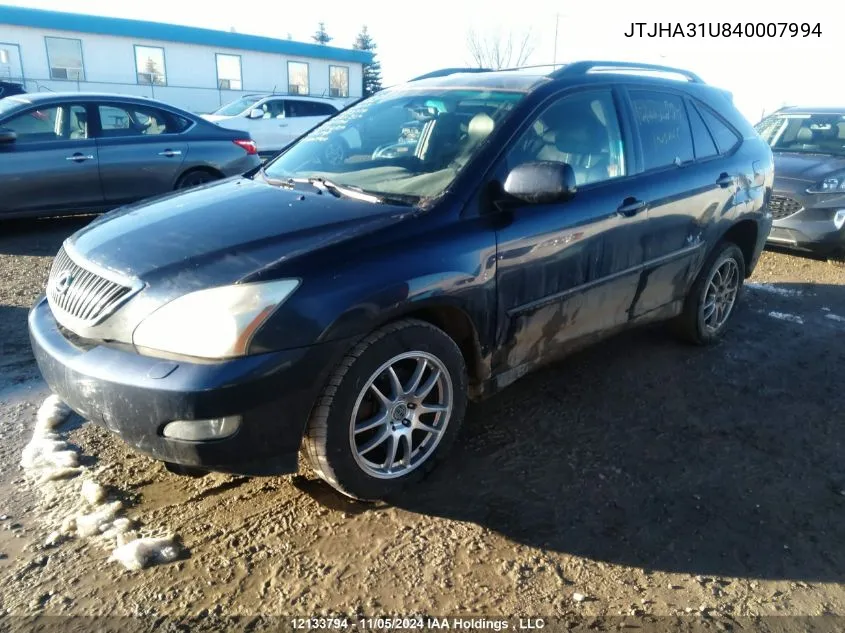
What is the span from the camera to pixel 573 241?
315cm

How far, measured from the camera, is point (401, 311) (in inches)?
98.8

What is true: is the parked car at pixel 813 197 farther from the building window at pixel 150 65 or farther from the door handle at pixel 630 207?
the building window at pixel 150 65

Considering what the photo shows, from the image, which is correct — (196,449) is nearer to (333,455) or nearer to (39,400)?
(333,455)

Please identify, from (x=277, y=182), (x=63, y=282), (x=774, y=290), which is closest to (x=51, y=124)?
(x=277, y=182)

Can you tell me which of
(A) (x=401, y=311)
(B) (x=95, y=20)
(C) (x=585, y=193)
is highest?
(B) (x=95, y=20)

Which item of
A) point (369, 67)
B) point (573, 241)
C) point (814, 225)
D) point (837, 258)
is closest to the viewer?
point (573, 241)

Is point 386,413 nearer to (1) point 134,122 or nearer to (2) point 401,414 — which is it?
(2) point 401,414

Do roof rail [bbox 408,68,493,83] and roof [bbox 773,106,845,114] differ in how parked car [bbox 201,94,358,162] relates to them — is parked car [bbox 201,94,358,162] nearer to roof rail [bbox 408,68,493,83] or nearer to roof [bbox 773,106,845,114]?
roof [bbox 773,106,845,114]

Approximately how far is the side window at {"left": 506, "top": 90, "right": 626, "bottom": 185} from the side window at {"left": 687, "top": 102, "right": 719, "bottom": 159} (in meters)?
0.86

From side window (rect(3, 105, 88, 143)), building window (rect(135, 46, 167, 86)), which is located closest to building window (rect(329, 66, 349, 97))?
building window (rect(135, 46, 167, 86))

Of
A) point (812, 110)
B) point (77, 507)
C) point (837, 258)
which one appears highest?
point (812, 110)

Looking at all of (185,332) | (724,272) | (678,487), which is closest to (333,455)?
(185,332)

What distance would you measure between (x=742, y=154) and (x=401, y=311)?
3.16m

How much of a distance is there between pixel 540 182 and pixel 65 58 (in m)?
24.0
